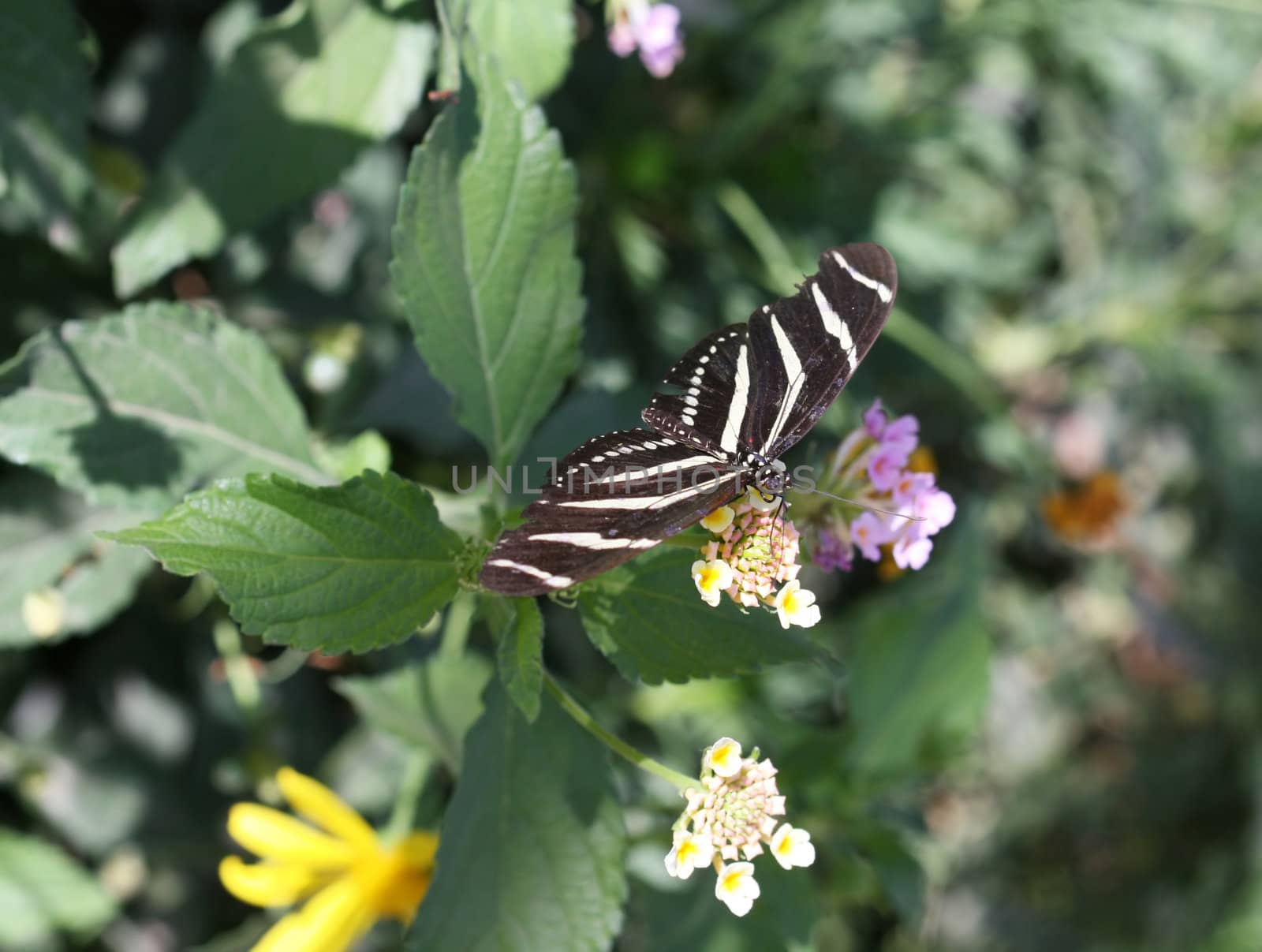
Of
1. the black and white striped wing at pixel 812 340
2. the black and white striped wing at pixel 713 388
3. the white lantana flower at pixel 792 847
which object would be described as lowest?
the white lantana flower at pixel 792 847

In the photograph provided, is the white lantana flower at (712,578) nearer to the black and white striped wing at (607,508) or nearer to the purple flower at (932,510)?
the black and white striped wing at (607,508)

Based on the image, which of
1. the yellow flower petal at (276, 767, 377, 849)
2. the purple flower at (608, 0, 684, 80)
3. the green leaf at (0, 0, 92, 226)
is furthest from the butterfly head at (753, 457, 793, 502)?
the green leaf at (0, 0, 92, 226)

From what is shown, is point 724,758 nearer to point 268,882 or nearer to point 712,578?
point 712,578

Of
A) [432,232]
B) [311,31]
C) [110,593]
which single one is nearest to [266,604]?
[432,232]

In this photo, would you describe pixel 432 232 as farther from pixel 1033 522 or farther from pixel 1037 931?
pixel 1037 931

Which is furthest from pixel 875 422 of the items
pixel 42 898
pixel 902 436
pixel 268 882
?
pixel 42 898

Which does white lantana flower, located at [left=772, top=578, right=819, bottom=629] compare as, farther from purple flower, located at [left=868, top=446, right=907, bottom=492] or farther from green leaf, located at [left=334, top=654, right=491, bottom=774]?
green leaf, located at [left=334, top=654, right=491, bottom=774]

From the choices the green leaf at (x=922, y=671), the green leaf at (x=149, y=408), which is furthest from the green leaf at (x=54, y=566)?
the green leaf at (x=922, y=671)

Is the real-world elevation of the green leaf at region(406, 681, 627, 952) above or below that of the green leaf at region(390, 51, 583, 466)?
below
